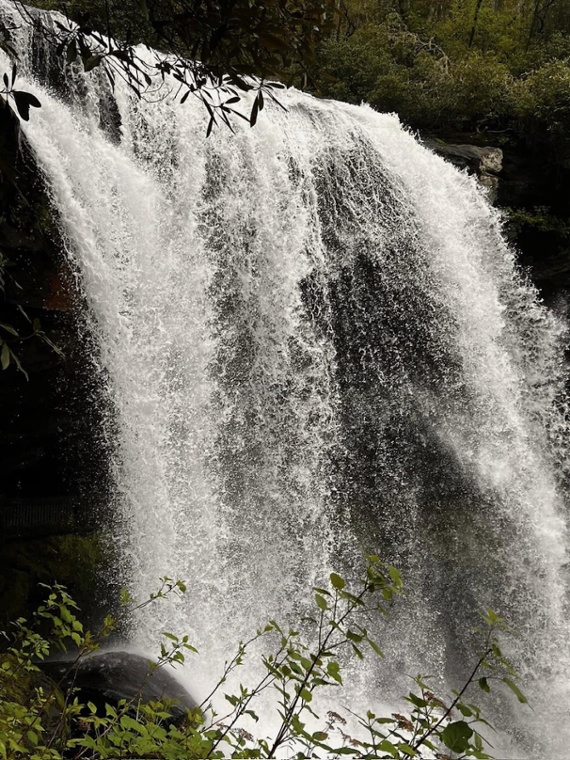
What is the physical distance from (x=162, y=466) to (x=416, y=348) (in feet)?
12.4

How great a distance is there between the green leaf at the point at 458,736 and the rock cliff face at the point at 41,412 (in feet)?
11.5

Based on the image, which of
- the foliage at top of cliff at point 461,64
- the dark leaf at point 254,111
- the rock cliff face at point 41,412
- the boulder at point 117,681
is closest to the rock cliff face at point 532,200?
the foliage at top of cliff at point 461,64

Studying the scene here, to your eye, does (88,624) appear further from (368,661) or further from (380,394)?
(380,394)

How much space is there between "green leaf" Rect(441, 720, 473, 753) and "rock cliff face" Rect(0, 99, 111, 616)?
Answer: 352cm

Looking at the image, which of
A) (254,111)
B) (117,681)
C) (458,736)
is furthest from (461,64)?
(458,736)

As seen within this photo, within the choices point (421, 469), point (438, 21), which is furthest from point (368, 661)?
point (438, 21)

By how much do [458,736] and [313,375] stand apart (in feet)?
17.7

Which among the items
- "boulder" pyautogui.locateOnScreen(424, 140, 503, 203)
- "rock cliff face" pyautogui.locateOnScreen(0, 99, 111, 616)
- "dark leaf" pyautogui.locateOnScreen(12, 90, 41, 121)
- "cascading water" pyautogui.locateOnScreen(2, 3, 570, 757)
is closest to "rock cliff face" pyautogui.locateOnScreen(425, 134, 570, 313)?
"boulder" pyautogui.locateOnScreen(424, 140, 503, 203)

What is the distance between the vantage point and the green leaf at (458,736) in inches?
47.0

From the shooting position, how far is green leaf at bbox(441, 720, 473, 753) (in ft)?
3.92

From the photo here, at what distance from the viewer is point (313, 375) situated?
6570 mm

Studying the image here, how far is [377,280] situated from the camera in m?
7.98

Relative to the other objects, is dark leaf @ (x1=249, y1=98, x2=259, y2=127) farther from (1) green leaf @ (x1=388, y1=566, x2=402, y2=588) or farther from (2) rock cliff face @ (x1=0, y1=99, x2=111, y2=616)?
(2) rock cliff face @ (x1=0, y1=99, x2=111, y2=616)

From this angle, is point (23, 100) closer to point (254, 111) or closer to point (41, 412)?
point (254, 111)
